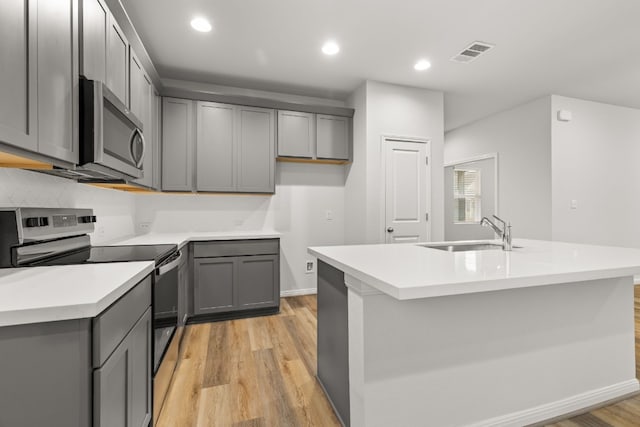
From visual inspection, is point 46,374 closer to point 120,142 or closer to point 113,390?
point 113,390

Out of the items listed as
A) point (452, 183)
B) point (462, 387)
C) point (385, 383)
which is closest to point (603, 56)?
point (452, 183)

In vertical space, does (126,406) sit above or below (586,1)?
below

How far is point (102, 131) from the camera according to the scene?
55.7 inches

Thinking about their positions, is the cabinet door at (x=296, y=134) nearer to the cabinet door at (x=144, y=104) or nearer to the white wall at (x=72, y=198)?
the cabinet door at (x=144, y=104)

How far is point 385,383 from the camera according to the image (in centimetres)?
136

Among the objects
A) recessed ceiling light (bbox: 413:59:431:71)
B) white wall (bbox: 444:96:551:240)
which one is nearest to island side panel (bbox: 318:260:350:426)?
recessed ceiling light (bbox: 413:59:431:71)

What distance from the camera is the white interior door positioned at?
143 inches

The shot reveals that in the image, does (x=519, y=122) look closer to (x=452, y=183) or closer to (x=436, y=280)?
(x=452, y=183)

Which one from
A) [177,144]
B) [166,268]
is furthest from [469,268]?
[177,144]

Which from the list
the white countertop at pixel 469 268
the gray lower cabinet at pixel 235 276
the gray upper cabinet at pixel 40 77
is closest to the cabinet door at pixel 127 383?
the gray upper cabinet at pixel 40 77

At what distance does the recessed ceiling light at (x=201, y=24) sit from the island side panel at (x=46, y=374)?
247cm

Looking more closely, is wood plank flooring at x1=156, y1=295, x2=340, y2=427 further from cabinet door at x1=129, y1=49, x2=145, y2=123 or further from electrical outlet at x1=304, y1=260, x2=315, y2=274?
cabinet door at x1=129, y1=49, x2=145, y2=123

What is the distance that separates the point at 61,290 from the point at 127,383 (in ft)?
1.43

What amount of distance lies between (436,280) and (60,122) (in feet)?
5.29
